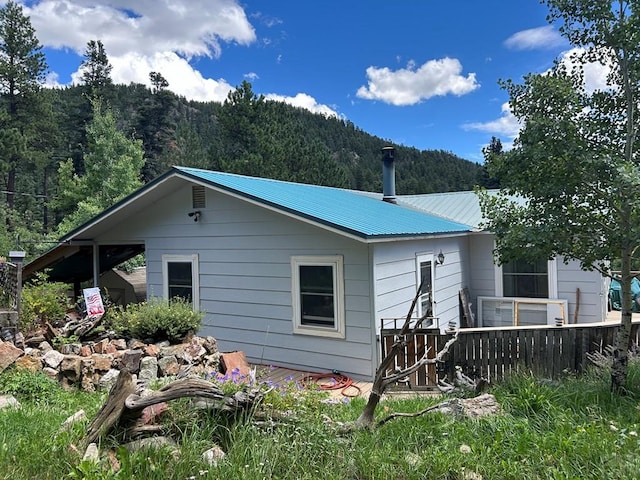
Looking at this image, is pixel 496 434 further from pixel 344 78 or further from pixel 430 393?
pixel 344 78

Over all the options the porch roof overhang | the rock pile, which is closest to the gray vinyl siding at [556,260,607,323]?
the rock pile

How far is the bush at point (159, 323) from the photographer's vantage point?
259 inches

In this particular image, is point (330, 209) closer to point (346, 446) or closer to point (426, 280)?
point (426, 280)

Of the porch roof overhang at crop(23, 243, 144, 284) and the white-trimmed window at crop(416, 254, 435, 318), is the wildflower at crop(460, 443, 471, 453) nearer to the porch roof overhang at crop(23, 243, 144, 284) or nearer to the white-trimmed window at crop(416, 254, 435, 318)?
the white-trimmed window at crop(416, 254, 435, 318)

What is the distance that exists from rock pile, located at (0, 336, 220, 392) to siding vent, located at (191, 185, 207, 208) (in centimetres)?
284

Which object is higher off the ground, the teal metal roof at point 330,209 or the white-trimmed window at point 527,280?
the teal metal roof at point 330,209

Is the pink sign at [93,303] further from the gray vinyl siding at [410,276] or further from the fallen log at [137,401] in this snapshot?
the fallen log at [137,401]

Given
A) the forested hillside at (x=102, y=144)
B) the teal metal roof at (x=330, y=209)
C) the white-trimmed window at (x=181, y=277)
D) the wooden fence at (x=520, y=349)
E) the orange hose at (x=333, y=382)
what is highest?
the forested hillside at (x=102, y=144)

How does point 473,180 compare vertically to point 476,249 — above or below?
above

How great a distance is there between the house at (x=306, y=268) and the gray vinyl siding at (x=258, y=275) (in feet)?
0.07

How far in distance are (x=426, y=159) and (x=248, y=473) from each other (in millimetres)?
45439

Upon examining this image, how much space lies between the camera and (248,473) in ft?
8.76

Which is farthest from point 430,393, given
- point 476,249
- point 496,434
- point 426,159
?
point 426,159

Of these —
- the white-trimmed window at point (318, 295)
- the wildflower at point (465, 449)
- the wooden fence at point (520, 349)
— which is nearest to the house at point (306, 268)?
the white-trimmed window at point (318, 295)
